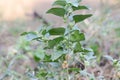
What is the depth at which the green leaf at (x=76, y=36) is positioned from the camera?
1.33 m

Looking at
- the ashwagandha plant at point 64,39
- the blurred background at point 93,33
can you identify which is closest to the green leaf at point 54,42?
the ashwagandha plant at point 64,39

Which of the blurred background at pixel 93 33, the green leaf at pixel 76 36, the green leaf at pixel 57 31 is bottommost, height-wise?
the green leaf at pixel 76 36

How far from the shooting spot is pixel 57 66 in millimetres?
1438

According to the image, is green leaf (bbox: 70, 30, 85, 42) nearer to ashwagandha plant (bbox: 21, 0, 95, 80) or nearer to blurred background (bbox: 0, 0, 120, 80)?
ashwagandha plant (bbox: 21, 0, 95, 80)

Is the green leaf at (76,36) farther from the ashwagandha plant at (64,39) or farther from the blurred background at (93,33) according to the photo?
the blurred background at (93,33)

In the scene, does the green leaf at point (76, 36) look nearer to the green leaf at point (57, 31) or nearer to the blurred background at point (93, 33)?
the green leaf at point (57, 31)

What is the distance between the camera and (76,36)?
1345 millimetres

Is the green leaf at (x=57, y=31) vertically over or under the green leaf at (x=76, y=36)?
over

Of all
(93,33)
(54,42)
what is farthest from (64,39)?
(93,33)

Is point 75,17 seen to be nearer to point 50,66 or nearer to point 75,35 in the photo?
point 75,35

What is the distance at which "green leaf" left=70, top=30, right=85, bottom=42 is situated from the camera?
1.33 metres

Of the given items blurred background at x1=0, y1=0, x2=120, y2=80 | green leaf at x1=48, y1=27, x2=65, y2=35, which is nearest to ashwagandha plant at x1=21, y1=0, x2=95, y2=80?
green leaf at x1=48, y1=27, x2=65, y2=35

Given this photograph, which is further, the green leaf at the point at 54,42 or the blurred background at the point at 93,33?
the blurred background at the point at 93,33

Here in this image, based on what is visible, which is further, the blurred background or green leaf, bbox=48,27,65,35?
the blurred background
